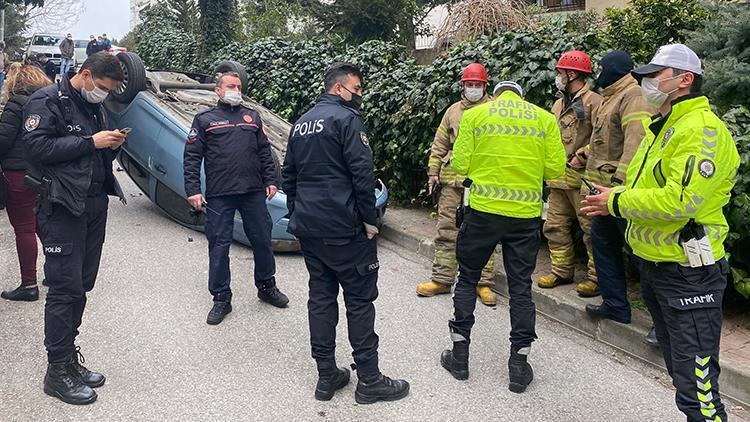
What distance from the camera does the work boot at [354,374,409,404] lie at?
344 cm

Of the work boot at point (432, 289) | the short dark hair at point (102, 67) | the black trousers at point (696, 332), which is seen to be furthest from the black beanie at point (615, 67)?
the short dark hair at point (102, 67)

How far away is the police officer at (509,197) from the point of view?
3562mm

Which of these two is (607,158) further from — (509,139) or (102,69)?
(102,69)

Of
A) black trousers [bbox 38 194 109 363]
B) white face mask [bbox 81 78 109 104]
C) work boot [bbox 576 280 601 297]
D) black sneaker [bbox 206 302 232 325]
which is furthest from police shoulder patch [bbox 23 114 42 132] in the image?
work boot [bbox 576 280 601 297]

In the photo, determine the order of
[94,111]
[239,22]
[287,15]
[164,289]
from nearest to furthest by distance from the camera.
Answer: [94,111] → [164,289] → [239,22] → [287,15]

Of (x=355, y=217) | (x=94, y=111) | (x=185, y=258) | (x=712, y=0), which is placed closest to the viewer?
(x=355, y=217)

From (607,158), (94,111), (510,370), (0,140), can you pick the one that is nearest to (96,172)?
(94,111)

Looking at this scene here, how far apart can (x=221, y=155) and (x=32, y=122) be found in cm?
150

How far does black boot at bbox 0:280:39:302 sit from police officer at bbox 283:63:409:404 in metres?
2.62

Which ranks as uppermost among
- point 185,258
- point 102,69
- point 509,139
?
point 102,69

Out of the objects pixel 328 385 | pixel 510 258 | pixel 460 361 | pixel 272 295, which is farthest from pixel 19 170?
pixel 510 258

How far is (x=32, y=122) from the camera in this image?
3303 mm

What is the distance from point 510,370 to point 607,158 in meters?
1.70

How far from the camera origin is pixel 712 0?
6383 millimetres
